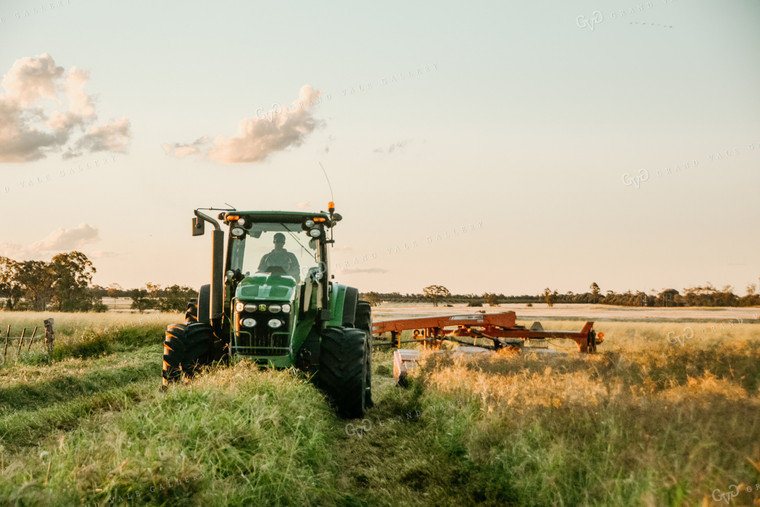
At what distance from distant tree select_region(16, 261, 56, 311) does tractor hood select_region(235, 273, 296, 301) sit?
53.0 m

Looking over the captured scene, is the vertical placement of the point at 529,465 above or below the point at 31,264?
below

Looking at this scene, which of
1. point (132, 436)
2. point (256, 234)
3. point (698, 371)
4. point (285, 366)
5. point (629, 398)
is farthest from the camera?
point (256, 234)

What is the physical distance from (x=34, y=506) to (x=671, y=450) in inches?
156

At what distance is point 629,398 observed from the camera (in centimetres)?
535

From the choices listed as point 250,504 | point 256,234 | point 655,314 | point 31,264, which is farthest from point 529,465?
point 31,264

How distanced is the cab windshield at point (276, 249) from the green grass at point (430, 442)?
163 cm

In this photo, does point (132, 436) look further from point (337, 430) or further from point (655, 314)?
point (655, 314)

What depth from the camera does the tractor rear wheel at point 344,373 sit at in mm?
7297

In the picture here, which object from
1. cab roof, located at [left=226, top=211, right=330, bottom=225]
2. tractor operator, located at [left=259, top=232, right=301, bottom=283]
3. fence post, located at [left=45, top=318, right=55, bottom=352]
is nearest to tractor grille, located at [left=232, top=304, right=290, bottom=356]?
tractor operator, located at [left=259, top=232, right=301, bottom=283]

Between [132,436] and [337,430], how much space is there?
2704 mm

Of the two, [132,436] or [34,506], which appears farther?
[132,436]

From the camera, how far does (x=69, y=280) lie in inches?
2078

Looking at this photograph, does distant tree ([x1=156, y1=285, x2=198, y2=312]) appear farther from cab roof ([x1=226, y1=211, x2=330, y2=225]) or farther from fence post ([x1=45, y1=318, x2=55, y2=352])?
cab roof ([x1=226, y1=211, x2=330, y2=225])

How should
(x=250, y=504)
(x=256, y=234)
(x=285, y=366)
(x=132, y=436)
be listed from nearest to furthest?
1. (x=250, y=504)
2. (x=132, y=436)
3. (x=285, y=366)
4. (x=256, y=234)
